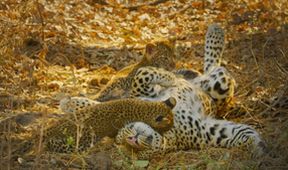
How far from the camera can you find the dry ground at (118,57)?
6.97 m

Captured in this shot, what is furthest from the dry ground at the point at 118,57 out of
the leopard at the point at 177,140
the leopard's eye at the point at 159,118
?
the leopard's eye at the point at 159,118

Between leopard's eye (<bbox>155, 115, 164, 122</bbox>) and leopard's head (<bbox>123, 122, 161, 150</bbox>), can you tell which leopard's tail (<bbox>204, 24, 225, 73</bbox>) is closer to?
leopard's eye (<bbox>155, 115, 164, 122</bbox>)

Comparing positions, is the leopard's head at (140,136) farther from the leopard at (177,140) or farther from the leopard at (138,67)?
the leopard at (138,67)

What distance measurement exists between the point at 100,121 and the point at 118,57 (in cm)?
338

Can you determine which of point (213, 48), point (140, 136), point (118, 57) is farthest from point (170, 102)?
point (118, 57)

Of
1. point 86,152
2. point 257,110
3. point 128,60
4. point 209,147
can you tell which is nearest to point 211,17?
point 128,60

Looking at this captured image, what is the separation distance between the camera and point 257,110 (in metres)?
8.45

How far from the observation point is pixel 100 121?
24.4ft

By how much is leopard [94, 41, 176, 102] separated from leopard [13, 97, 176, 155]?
1046 mm

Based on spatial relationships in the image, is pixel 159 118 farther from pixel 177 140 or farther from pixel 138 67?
pixel 138 67

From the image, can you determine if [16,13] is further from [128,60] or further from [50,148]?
[50,148]

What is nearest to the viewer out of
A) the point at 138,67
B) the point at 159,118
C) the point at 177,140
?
the point at 159,118

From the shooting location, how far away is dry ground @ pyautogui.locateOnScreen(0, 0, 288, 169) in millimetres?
6973

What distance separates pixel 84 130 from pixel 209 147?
1256mm
